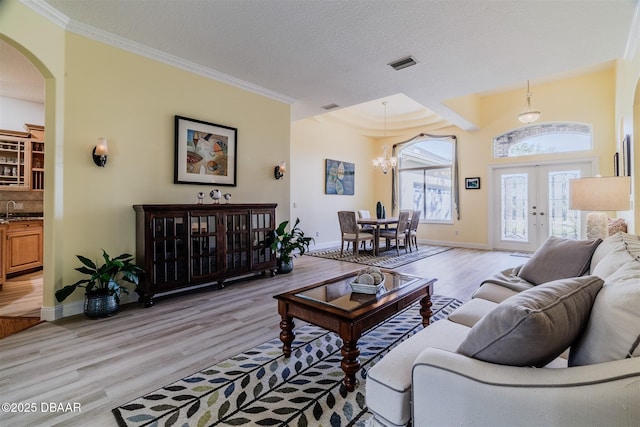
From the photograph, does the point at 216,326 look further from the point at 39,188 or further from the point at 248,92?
the point at 39,188

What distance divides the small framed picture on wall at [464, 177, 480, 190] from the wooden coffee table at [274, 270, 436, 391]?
5.85 meters

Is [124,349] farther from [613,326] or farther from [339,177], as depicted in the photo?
[339,177]

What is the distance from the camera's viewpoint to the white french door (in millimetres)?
6352

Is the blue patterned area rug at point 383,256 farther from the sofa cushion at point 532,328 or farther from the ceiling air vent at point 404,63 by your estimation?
the sofa cushion at point 532,328

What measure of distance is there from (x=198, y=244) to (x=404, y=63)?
349cm

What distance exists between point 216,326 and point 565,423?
2633mm

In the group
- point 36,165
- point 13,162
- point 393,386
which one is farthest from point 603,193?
point 13,162

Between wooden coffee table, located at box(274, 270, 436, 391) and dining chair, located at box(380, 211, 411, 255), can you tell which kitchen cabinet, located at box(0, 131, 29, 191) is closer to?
wooden coffee table, located at box(274, 270, 436, 391)

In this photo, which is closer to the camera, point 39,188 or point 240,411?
point 240,411

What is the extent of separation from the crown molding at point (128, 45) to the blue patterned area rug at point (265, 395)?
3486 millimetres

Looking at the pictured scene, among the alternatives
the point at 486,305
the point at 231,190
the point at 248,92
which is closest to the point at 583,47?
the point at 486,305

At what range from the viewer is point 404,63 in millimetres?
3867

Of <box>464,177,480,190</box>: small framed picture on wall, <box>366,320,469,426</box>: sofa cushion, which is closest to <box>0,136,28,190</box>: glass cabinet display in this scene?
<box>366,320,469,426</box>: sofa cushion

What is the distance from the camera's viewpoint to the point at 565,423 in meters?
0.77
